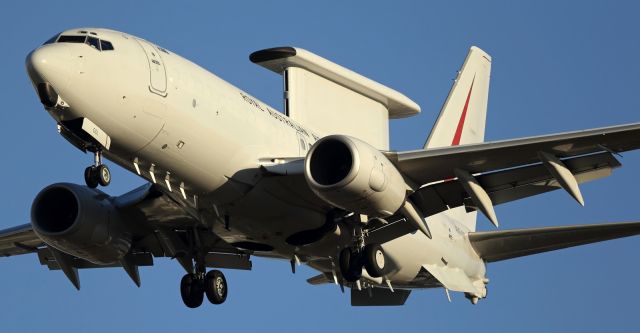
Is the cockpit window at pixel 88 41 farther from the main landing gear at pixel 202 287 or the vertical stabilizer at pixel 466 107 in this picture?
the vertical stabilizer at pixel 466 107

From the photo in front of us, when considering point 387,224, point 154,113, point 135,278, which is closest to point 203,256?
point 135,278

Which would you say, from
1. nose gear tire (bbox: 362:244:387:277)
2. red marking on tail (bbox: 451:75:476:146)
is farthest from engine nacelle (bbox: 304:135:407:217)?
red marking on tail (bbox: 451:75:476:146)

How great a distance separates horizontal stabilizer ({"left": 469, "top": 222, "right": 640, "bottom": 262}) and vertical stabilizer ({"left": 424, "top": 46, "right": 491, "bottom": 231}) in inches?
70.8

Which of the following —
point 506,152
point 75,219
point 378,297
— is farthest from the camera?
point 378,297

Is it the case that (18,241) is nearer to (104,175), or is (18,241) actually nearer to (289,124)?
(289,124)

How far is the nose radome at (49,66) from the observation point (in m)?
29.4

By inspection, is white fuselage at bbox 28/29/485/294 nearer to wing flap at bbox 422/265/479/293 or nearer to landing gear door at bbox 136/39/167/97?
landing gear door at bbox 136/39/167/97

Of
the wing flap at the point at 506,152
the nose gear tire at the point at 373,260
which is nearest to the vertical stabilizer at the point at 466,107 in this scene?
the nose gear tire at the point at 373,260

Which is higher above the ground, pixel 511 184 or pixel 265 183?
pixel 265 183

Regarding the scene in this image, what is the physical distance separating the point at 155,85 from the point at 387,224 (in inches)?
330

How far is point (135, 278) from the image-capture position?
133 ft

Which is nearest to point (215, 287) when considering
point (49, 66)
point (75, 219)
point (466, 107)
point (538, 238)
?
point (75, 219)

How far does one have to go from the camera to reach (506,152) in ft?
108

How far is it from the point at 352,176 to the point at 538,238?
8.72m
